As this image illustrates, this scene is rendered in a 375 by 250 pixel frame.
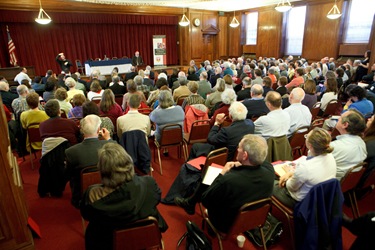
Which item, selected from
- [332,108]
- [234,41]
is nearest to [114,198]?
[332,108]

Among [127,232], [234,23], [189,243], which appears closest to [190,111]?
[189,243]

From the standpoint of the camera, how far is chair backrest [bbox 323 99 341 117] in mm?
4695

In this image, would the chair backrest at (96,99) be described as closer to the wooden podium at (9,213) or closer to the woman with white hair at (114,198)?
the wooden podium at (9,213)

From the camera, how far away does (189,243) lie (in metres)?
2.25

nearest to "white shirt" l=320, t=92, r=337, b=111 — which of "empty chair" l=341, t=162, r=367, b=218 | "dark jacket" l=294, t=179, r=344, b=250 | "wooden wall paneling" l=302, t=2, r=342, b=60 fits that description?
"empty chair" l=341, t=162, r=367, b=218

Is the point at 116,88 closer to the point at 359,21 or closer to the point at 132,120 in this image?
the point at 132,120

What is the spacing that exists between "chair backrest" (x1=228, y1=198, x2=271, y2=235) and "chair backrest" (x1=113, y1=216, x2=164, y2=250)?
0.61m

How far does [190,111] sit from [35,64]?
10.4m

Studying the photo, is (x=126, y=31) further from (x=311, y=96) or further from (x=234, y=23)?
(x=311, y=96)

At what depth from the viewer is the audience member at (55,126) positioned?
3193 millimetres

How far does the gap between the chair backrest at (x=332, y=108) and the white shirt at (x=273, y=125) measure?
2.06 metres

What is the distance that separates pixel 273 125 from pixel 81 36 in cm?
1214

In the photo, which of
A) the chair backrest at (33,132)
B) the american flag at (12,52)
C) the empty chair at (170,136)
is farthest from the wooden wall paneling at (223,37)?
the chair backrest at (33,132)

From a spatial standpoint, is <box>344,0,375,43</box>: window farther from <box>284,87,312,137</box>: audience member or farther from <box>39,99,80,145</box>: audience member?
<box>39,99,80,145</box>: audience member
